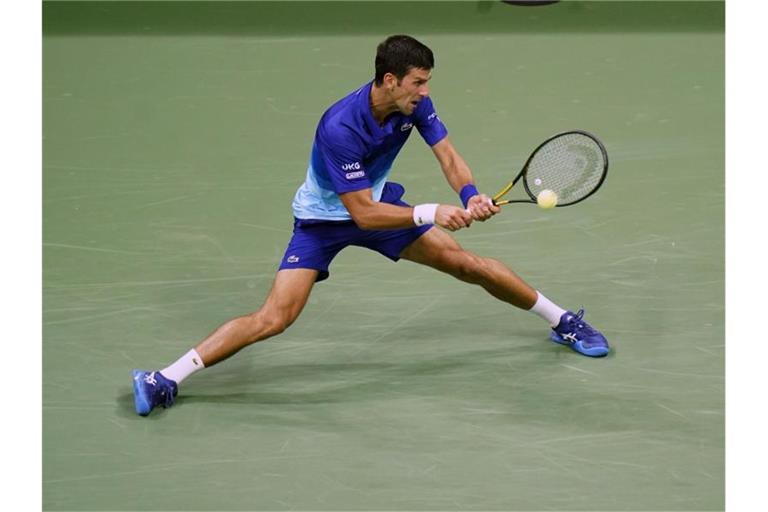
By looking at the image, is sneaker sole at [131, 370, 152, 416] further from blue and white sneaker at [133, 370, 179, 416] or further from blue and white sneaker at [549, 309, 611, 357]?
blue and white sneaker at [549, 309, 611, 357]

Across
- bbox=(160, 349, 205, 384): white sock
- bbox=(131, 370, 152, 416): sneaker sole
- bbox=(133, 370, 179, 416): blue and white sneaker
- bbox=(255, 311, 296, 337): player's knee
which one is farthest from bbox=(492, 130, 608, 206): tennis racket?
bbox=(131, 370, 152, 416): sneaker sole

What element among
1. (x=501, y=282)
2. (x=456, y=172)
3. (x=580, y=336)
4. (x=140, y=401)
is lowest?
(x=140, y=401)

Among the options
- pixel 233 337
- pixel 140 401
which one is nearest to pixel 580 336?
pixel 233 337

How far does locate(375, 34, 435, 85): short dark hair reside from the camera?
6145 millimetres

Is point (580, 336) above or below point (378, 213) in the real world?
below

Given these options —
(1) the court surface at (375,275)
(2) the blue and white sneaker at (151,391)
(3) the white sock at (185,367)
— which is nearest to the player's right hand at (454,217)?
(1) the court surface at (375,275)

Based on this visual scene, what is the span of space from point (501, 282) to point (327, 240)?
0.93 meters

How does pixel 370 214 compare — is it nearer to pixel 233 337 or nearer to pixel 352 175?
pixel 352 175

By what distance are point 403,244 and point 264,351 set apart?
0.99 m

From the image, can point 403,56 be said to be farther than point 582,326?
No

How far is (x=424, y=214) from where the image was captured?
621cm

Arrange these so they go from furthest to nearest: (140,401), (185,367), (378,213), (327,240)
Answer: (327,240)
(185,367)
(140,401)
(378,213)

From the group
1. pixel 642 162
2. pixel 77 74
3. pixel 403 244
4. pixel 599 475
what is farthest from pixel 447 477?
→ pixel 77 74

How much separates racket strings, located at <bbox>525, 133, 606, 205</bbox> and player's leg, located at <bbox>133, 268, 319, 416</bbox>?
125 cm
